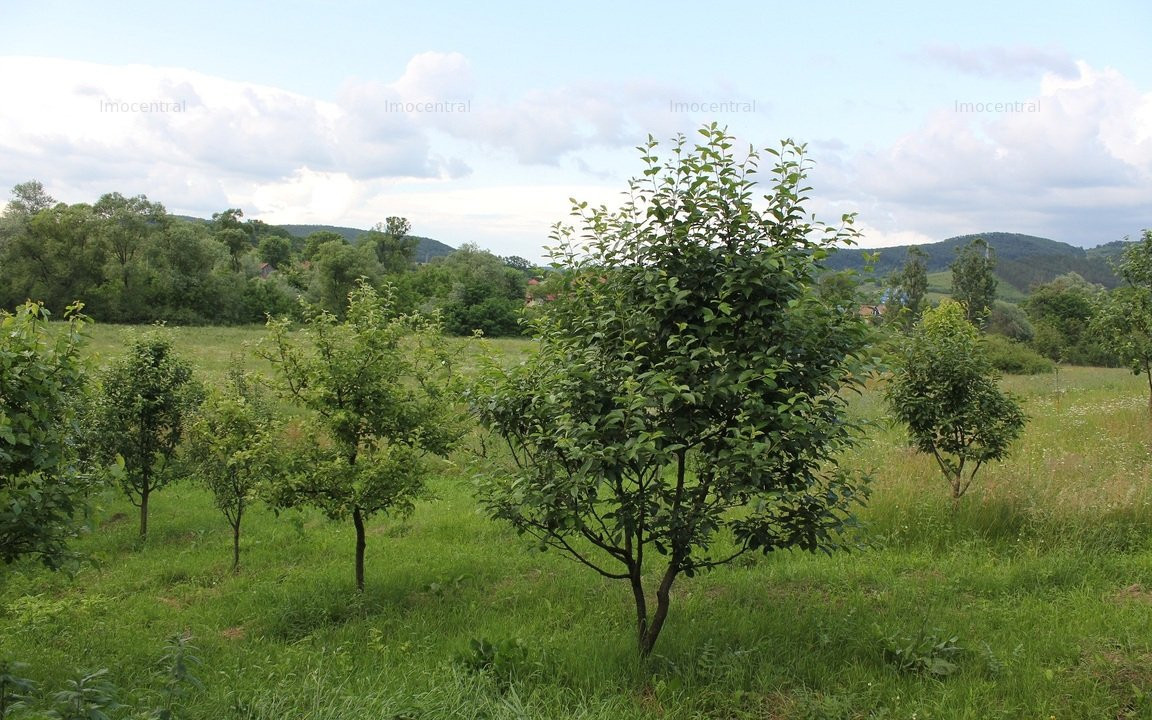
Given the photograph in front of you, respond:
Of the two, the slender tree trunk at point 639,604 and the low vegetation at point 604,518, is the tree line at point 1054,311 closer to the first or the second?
the low vegetation at point 604,518

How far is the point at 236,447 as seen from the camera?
880 cm

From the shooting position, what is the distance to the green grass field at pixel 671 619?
5.32m

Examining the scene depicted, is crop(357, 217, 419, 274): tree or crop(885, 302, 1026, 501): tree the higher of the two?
crop(357, 217, 419, 274): tree

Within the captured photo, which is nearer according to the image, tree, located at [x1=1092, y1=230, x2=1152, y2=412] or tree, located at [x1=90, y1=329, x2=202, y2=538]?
tree, located at [x1=90, y1=329, x2=202, y2=538]

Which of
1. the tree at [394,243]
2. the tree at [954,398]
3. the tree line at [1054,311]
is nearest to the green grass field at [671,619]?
the tree at [954,398]

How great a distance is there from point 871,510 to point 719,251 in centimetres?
655

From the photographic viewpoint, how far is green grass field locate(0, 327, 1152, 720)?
5320mm

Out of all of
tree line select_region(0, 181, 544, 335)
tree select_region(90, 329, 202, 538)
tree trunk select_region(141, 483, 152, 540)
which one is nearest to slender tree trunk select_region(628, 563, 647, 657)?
tree select_region(90, 329, 202, 538)

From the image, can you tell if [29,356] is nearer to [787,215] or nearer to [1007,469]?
[787,215]

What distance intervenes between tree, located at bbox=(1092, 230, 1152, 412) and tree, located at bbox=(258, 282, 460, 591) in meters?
15.7

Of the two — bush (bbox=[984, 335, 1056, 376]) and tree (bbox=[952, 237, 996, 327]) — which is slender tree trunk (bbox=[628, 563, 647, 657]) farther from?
tree (bbox=[952, 237, 996, 327])

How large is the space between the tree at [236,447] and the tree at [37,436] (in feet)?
8.80

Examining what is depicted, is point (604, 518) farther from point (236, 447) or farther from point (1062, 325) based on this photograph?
point (1062, 325)

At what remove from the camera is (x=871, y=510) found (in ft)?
33.3
